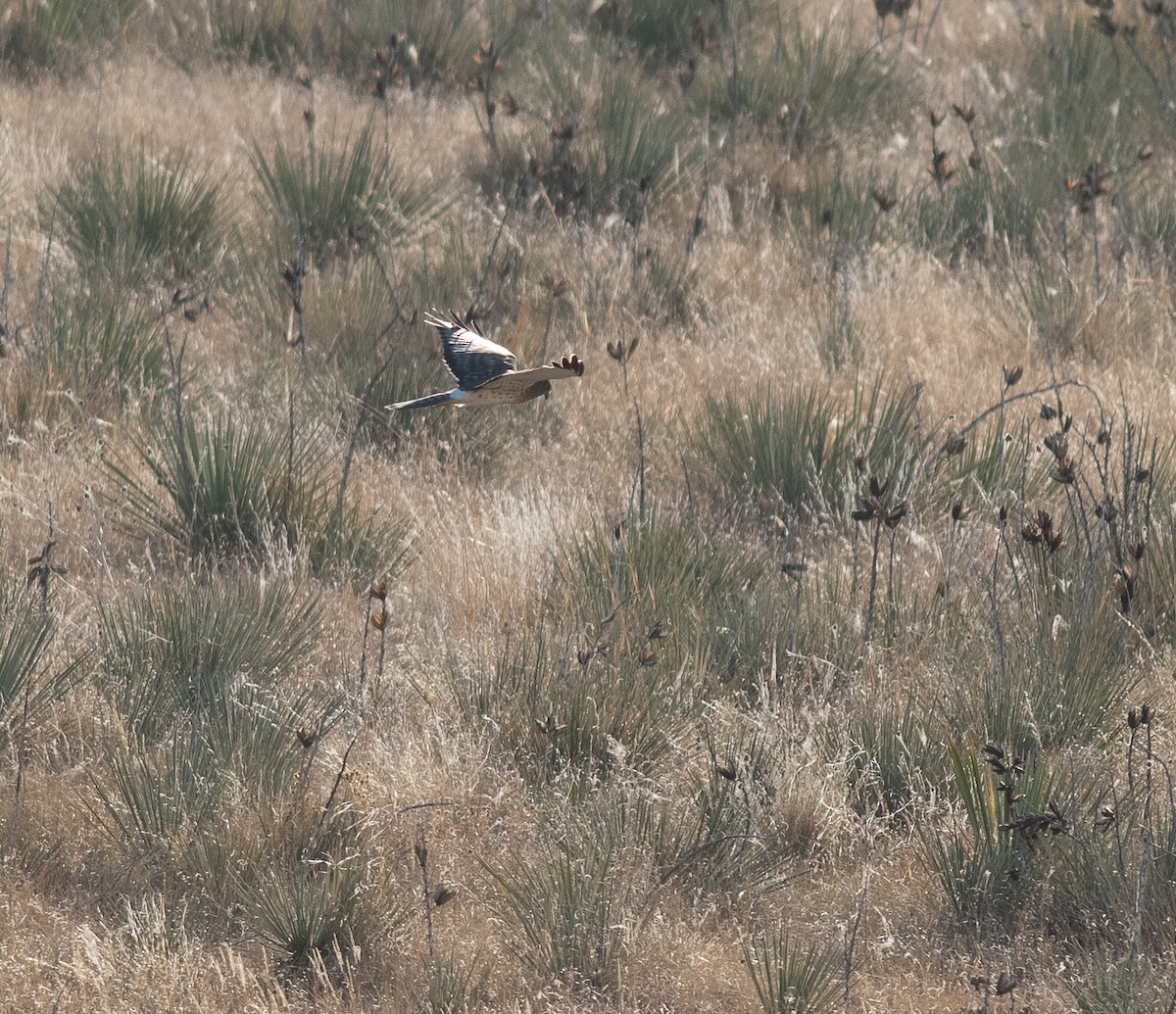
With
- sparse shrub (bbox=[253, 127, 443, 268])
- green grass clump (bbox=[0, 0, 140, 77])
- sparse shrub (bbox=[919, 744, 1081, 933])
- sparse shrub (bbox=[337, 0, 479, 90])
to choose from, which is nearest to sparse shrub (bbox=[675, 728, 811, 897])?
sparse shrub (bbox=[919, 744, 1081, 933])

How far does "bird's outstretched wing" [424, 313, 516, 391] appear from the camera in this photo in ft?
8.48

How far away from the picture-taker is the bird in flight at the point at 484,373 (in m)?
2.29

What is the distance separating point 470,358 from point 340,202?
12.4 feet

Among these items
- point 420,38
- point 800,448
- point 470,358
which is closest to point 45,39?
point 420,38

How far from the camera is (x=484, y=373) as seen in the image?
2.60m

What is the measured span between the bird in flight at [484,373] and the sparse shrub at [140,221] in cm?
336

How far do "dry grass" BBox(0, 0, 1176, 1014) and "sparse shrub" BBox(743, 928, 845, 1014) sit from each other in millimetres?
93

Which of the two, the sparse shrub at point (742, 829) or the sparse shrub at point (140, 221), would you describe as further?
the sparse shrub at point (140, 221)

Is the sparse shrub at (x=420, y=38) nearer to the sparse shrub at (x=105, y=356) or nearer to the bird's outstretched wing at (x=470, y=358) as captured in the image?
the sparse shrub at (x=105, y=356)

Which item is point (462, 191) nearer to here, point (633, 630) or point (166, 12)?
A: point (166, 12)

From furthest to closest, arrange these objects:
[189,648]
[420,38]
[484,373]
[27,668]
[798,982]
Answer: [420,38] → [189,648] → [27,668] → [798,982] → [484,373]

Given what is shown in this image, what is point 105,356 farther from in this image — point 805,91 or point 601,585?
point 805,91

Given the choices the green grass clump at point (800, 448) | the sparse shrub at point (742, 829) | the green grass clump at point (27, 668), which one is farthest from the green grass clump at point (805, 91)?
the green grass clump at point (27, 668)

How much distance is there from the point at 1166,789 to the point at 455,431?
238 cm
